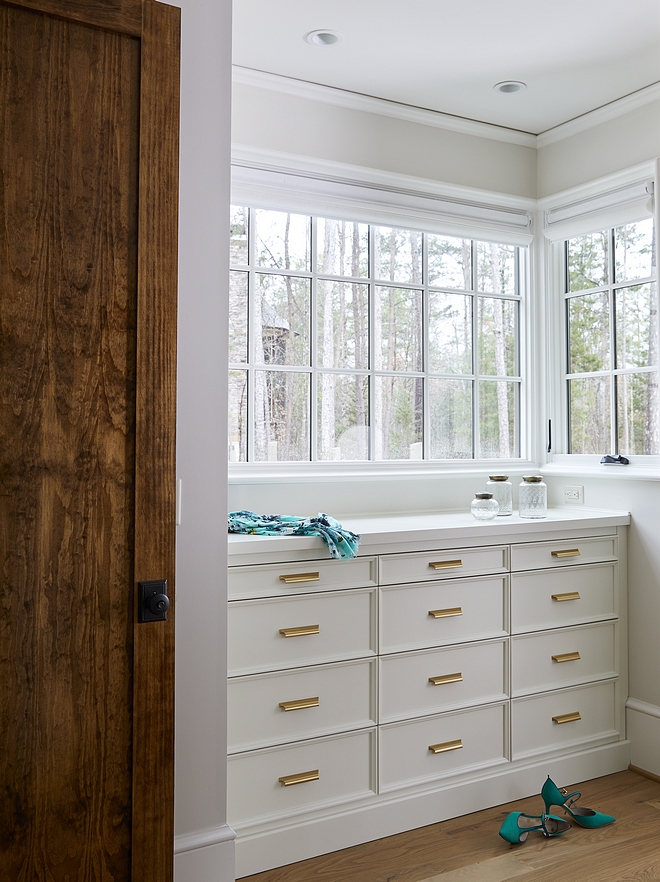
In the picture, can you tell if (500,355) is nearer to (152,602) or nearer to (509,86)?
(509,86)

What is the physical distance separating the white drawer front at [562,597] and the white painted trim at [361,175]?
170cm

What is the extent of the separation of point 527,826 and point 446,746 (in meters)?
0.35

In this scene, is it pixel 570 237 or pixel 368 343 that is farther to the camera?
pixel 570 237

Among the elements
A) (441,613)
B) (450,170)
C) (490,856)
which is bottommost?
(490,856)

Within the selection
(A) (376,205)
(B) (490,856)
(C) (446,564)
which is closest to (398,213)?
(A) (376,205)

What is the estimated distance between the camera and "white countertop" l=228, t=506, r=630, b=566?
87.7 inches

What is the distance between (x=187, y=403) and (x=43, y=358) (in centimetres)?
41

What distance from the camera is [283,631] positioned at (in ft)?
7.36

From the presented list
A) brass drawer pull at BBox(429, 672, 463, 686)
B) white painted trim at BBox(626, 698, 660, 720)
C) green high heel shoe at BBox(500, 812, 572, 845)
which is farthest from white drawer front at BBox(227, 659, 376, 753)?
white painted trim at BBox(626, 698, 660, 720)

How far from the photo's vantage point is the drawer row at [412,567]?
2222 mm

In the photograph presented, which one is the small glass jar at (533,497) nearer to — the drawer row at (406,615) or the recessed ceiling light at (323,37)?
the drawer row at (406,615)

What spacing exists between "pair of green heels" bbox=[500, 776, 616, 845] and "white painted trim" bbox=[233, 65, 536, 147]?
8.75 feet

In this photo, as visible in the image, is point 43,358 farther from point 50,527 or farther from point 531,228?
point 531,228

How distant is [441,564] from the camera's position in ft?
8.34
